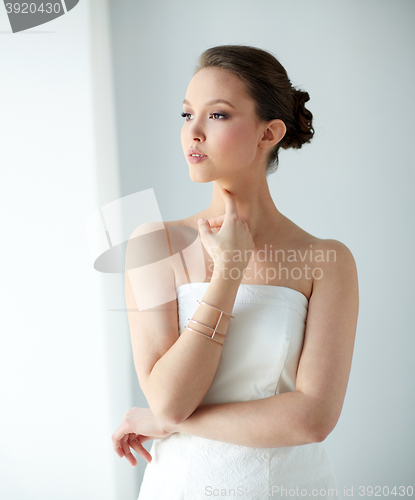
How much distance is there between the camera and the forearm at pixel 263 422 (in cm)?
99

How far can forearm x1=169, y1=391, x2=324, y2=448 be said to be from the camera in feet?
3.25

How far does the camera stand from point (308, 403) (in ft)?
3.29

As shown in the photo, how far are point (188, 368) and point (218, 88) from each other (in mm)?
644

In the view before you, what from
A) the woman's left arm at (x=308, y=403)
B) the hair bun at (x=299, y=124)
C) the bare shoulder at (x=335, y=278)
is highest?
the hair bun at (x=299, y=124)

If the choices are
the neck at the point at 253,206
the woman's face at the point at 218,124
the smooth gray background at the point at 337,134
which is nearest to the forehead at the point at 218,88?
the woman's face at the point at 218,124

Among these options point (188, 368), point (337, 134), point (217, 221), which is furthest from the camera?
point (337, 134)

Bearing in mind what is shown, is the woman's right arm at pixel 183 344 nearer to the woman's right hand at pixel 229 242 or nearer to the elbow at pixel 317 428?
the woman's right hand at pixel 229 242

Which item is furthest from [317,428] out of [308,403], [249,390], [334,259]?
[334,259]

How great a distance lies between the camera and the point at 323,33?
2.05 meters

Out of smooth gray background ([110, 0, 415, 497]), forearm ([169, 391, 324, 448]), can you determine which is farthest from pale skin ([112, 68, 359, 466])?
smooth gray background ([110, 0, 415, 497])

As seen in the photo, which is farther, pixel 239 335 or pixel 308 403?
pixel 239 335

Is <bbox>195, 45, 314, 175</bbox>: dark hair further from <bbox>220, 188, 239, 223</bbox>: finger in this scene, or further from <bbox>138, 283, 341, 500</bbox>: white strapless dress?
<bbox>138, 283, 341, 500</bbox>: white strapless dress

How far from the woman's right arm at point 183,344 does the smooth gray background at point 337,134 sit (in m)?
1.04

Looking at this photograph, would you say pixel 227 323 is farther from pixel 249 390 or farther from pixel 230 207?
pixel 230 207
